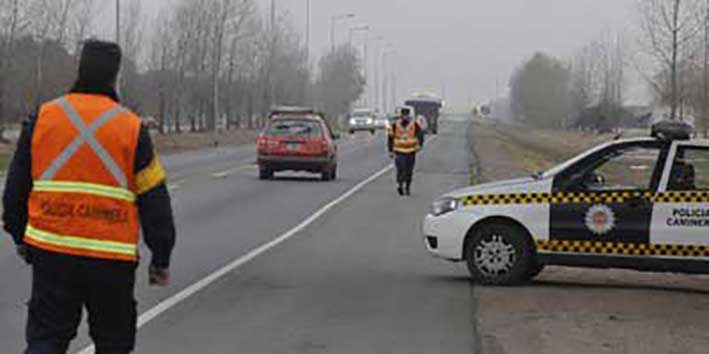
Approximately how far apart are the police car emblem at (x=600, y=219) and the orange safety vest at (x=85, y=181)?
7.50 meters

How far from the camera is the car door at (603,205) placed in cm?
1265

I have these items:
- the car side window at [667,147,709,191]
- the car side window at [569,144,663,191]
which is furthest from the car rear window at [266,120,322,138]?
the car side window at [667,147,709,191]

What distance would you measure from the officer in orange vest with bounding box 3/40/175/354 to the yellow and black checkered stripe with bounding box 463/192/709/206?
7.40 meters

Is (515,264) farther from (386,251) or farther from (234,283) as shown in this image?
(386,251)

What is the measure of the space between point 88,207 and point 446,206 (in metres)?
8.07

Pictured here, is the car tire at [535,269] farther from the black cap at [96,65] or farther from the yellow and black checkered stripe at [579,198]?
the black cap at [96,65]

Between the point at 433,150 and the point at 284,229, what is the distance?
4162 cm

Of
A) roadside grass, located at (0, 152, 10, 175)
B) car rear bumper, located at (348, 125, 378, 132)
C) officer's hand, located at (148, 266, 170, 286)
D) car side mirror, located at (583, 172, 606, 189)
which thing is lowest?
car rear bumper, located at (348, 125, 378, 132)

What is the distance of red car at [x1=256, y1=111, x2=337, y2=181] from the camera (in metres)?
32.8

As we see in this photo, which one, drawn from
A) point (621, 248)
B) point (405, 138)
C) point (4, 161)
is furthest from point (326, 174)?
point (621, 248)

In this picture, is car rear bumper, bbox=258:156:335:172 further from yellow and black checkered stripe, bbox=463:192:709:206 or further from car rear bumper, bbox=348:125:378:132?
car rear bumper, bbox=348:125:378:132

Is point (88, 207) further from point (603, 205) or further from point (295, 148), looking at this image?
point (295, 148)

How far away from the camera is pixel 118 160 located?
5.92m

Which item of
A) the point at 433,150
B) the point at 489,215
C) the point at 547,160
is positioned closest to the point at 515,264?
the point at 489,215
